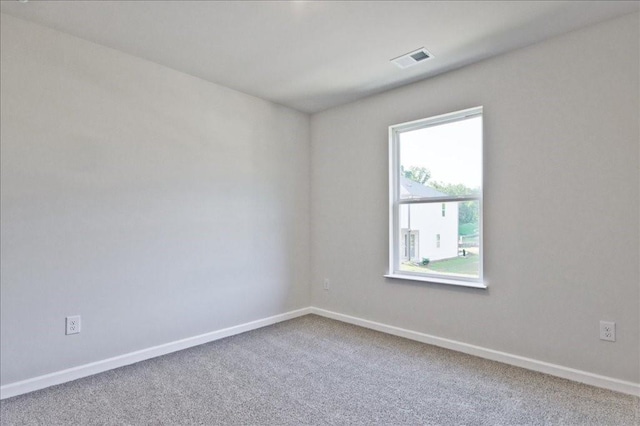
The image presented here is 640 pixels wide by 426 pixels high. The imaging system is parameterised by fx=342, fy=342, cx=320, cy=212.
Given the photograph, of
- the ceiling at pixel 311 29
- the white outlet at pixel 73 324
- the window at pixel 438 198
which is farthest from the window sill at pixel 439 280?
the white outlet at pixel 73 324

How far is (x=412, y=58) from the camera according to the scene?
280cm

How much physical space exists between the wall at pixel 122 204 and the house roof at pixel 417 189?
142 cm

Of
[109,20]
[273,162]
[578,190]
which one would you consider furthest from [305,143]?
[578,190]

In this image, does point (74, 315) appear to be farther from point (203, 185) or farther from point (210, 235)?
point (203, 185)

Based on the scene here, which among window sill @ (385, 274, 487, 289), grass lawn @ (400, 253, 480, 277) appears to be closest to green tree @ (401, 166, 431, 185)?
grass lawn @ (400, 253, 480, 277)

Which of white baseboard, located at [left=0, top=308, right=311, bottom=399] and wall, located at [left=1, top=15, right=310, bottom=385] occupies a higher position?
wall, located at [left=1, top=15, right=310, bottom=385]

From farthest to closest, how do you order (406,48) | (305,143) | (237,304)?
(305,143), (237,304), (406,48)

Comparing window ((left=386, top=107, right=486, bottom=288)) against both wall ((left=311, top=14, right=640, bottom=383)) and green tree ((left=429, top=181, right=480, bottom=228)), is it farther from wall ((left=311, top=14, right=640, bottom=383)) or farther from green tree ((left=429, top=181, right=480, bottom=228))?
wall ((left=311, top=14, right=640, bottom=383))

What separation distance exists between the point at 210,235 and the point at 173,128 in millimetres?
1027

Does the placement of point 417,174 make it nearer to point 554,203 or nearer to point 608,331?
point 554,203

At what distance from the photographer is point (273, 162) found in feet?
12.7

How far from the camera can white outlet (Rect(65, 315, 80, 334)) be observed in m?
2.44

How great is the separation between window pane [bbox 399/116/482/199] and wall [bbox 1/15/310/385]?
1476 millimetres

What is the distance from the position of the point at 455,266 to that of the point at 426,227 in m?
0.47
